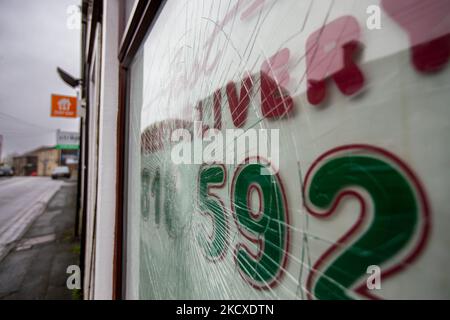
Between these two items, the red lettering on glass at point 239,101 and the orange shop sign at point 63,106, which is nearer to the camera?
the red lettering on glass at point 239,101

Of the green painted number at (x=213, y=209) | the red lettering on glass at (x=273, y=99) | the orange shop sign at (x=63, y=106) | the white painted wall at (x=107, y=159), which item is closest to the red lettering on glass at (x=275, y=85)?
the red lettering on glass at (x=273, y=99)

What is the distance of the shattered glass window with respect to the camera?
0.29 metres

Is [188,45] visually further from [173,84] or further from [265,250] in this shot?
[265,250]

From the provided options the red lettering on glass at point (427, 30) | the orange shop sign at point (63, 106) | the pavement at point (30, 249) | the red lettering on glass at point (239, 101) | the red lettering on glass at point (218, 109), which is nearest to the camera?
the red lettering on glass at point (427, 30)

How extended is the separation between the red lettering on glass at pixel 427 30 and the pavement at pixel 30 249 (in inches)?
87.3

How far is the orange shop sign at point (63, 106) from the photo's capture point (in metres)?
3.52

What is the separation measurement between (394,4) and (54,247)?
6.04 m

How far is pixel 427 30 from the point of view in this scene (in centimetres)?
29

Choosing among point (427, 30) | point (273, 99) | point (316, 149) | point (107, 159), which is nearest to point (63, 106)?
point (107, 159)

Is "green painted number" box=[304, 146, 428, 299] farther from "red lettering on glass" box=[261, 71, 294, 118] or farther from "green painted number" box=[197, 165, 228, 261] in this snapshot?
"green painted number" box=[197, 165, 228, 261]

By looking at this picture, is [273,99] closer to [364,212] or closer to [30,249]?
[364,212]

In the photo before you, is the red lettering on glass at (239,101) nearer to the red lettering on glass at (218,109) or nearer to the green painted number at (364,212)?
the red lettering on glass at (218,109)

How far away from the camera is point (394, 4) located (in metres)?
0.32

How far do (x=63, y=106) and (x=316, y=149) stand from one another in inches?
182
